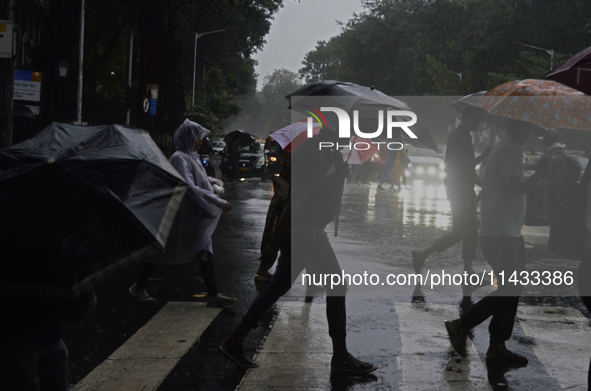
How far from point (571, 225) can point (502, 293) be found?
154 cm

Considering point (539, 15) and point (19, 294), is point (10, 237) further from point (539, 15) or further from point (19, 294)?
point (539, 15)

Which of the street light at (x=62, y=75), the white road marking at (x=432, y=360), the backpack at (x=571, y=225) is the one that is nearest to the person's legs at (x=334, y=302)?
the white road marking at (x=432, y=360)

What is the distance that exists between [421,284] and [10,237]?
5.88 m

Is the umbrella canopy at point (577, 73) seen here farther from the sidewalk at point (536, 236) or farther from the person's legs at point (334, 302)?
the sidewalk at point (536, 236)

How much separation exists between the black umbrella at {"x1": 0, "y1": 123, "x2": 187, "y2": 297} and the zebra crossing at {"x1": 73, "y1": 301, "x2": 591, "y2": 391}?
1.95 m

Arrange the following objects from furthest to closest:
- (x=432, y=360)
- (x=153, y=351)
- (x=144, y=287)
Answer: (x=144, y=287) < (x=153, y=351) < (x=432, y=360)

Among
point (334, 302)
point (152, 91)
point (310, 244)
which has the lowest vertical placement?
point (334, 302)

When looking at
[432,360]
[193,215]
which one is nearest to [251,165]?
[193,215]

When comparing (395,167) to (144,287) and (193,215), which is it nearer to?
(144,287)

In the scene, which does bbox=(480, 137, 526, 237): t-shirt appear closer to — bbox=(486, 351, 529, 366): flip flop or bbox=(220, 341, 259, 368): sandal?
bbox=(486, 351, 529, 366): flip flop

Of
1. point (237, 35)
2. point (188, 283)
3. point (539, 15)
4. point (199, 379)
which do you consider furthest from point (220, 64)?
point (199, 379)

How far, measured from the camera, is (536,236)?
12.9 metres

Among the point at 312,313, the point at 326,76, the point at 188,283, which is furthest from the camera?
the point at 326,76

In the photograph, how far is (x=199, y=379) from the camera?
477 cm
